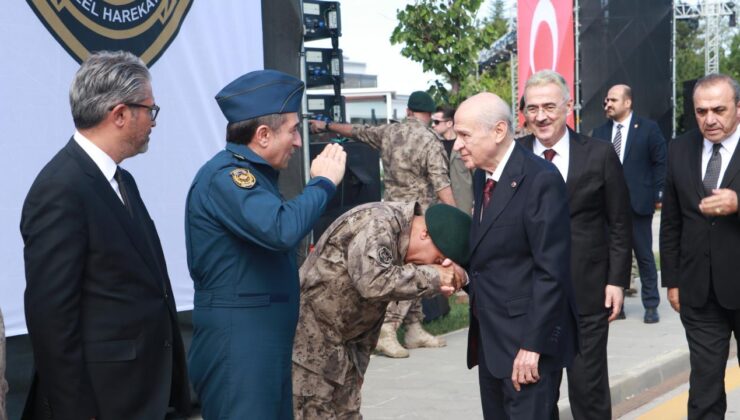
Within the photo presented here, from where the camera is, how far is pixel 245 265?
3.64m

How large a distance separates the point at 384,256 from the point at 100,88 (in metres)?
1.28

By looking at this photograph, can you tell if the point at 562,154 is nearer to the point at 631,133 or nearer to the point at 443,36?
the point at 631,133

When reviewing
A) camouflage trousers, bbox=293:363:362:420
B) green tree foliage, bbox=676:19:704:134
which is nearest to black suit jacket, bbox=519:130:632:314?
camouflage trousers, bbox=293:363:362:420

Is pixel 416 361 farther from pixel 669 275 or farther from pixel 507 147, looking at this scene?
pixel 507 147

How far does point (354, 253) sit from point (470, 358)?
0.93 meters

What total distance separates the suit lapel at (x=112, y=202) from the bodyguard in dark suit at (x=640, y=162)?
285 inches

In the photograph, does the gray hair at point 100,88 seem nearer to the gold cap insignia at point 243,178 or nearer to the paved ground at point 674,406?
the gold cap insignia at point 243,178

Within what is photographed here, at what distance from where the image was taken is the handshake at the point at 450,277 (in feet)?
13.2

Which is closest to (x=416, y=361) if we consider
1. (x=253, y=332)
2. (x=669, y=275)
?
(x=669, y=275)

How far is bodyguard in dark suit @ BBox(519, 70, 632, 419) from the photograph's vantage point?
5.27m

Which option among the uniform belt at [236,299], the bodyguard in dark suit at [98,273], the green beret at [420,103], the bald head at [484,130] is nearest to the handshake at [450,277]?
the bald head at [484,130]

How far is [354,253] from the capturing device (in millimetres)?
4016

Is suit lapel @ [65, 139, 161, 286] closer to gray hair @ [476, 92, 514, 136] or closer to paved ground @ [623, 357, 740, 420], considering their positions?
gray hair @ [476, 92, 514, 136]

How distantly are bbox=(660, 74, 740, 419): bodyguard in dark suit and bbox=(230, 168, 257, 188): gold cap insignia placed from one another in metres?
2.69
